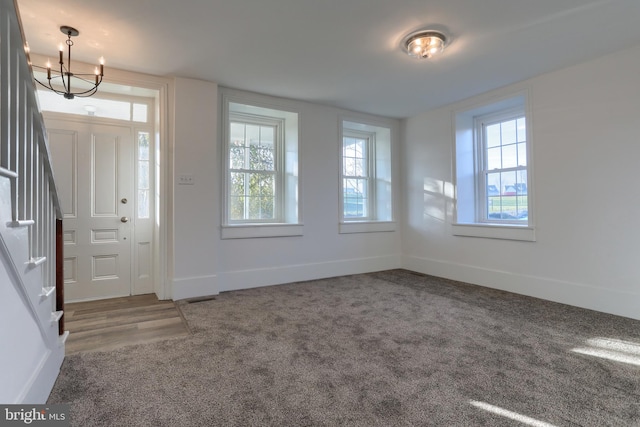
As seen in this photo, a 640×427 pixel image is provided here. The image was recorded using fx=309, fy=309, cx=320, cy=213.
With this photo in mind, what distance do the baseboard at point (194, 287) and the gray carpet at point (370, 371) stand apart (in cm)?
45

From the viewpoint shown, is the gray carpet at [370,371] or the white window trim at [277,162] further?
the white window trim at [277,162]

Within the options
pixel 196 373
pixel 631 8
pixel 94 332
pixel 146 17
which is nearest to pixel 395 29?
pixel 631 8

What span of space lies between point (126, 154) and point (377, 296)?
11.0 ft

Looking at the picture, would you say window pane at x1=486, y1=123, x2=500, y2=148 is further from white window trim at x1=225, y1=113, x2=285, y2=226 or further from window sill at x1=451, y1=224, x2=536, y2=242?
white window trim at x1=225, y1=113, x2=285, y2=226

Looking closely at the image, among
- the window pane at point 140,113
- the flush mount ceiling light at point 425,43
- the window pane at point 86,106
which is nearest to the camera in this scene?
the flush mount ceiling light at point 425,43

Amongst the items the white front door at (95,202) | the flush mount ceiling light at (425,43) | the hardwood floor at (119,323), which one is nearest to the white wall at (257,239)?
the hardwood floor at (119,323)

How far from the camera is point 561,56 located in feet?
9.80

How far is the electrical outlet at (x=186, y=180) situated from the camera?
3462mm

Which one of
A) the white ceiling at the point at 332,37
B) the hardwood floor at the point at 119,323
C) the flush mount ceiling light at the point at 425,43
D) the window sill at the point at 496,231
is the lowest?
the hardwood floor at the point at 119,323

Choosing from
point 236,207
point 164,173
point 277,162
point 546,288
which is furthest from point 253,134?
point 546,288

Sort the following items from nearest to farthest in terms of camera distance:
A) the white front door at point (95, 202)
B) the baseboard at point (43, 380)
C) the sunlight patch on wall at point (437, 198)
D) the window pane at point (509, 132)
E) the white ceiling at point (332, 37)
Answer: the baseboard at point (43, 380)
the white ceiling at point (332, 37)
the white front door at point (95, 202)
the window pane at point (509, 132)
the sunlight patch on wall at point (437, 198)

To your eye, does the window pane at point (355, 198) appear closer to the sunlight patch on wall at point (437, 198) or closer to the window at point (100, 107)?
→ the sunlight patch on wall at point (437, 198)

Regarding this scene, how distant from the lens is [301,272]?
430 cm

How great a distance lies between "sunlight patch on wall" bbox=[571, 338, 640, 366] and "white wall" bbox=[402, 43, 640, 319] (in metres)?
0.81
